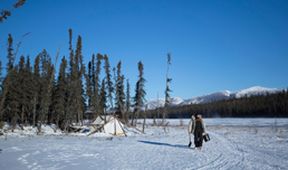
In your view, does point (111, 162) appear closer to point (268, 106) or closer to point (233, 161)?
point (233, 161)

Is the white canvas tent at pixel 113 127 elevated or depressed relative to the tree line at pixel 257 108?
depressed

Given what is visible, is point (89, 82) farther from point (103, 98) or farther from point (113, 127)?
point (113, 127)

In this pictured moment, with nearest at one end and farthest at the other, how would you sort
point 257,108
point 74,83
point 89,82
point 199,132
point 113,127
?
point 199,132
point 113,127
point 74,83
point 89,82
point 257,108

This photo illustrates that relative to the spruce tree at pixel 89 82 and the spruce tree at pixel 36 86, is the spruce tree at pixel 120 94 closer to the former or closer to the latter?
the spruce tree at pixel 89 82

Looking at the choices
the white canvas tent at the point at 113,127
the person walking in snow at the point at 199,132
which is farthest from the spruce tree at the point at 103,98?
the person walking in snow at the point at 199,132

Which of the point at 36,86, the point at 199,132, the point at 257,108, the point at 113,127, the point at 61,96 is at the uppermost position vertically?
the point at 36,86

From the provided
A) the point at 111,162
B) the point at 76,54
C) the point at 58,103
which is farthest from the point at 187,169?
the point at 76,54

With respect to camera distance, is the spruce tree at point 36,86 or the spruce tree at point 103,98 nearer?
the spruce tree at point 36,86

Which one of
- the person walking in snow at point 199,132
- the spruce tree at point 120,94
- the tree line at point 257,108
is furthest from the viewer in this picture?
the tree line at point 257,108

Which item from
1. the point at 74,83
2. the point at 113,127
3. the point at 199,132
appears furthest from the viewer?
the point at 74,83

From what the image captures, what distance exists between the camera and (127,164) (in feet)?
39.1

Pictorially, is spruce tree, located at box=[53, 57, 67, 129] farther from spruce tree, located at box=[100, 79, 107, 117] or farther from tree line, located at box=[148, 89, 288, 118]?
tree line, located at box=[148, 89, 288, 118]

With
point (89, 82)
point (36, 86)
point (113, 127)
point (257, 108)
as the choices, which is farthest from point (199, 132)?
point (257, 108)

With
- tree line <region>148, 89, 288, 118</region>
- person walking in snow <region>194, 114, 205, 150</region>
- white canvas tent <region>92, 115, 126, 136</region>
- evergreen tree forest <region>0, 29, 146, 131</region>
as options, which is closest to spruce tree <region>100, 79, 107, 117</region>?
evergreen tree forest <region>0, 29, 146, 131</region>
